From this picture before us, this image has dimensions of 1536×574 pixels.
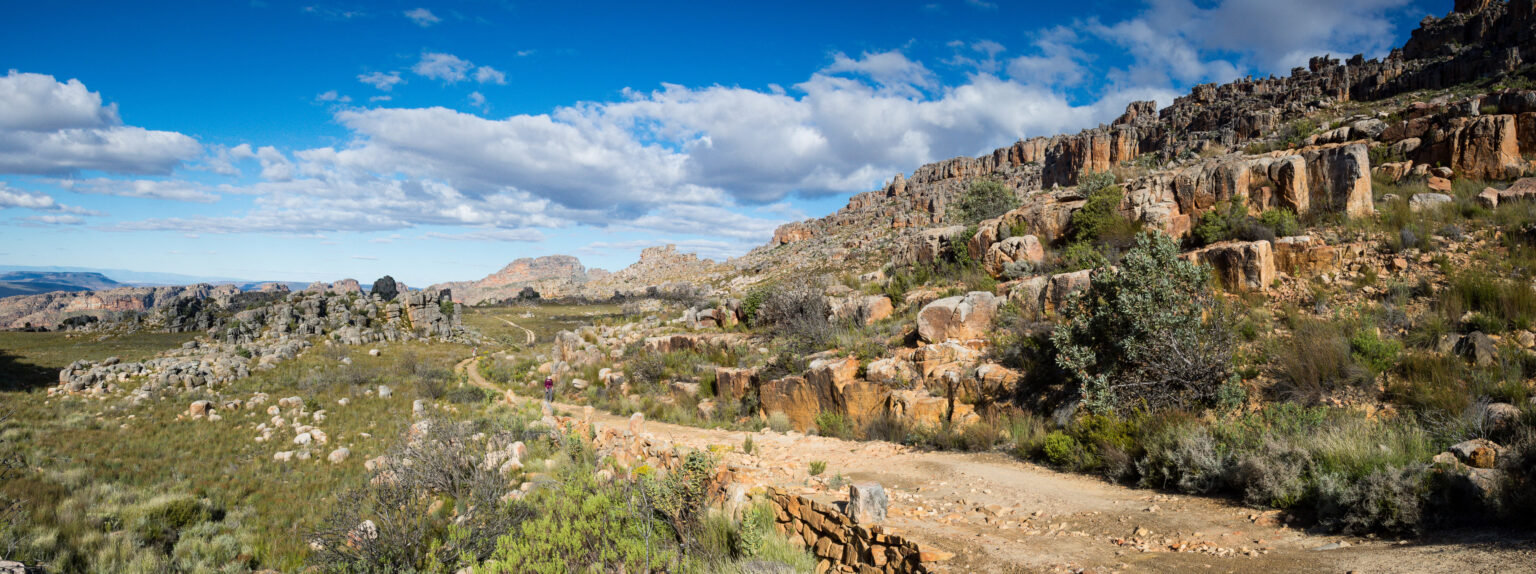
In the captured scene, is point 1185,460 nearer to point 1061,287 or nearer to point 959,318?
point 1061,287

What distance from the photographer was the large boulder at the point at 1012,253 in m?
13.1

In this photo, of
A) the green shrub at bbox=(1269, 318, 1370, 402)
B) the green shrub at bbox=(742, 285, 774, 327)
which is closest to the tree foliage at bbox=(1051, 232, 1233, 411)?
the green shrub at bbox=(1269, 318, 1370, 402)

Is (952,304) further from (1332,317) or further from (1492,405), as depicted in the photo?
(1492,405)

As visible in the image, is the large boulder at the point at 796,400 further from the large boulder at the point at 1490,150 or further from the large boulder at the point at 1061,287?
the large boulder at the point at 1490,150

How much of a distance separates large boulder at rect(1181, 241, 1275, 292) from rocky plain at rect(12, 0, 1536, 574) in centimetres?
4

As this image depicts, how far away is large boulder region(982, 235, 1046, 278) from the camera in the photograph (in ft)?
42.9

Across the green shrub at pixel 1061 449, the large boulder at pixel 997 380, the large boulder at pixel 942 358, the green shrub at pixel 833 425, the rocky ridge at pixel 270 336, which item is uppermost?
the large boulder at pixel 942 358

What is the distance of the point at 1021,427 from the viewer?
782cm

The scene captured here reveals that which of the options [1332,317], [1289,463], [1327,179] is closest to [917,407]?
[1289,463]

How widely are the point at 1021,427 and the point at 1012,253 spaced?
258 inches

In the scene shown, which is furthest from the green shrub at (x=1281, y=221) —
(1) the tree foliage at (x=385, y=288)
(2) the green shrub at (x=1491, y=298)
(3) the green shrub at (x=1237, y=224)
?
(1) the tree foliage at (x=385, y=288)

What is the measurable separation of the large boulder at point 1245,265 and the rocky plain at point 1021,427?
4cm

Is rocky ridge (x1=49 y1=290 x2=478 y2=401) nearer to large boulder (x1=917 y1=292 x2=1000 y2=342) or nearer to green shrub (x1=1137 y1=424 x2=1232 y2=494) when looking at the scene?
large boulder (x1=917 y1=292 x2=1000 y2=342)

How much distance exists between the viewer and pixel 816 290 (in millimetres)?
16328
